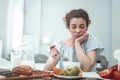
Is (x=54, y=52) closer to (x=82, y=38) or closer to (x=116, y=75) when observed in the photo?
(x=82, y=38)

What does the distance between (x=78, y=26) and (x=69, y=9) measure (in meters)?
2.35

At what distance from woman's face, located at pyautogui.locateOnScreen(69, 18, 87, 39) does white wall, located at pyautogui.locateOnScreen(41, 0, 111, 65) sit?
2.26 metres

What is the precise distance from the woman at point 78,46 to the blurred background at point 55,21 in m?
1.97

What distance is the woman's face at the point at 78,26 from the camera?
5.79ft

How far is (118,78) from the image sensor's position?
1.14 metres

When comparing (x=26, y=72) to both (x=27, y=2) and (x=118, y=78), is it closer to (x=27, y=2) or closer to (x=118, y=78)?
(x=118, y=78)

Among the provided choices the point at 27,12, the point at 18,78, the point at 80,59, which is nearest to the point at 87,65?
the point at 80,59

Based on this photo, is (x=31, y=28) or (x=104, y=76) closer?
(x=104, y=76)

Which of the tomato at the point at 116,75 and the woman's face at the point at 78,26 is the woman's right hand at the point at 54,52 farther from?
the tomato at the point at 116,75

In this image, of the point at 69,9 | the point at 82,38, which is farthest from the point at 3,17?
the point at 82,38

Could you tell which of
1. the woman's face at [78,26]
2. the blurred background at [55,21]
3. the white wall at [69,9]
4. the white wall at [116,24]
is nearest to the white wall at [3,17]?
the blurred background at [55,21]

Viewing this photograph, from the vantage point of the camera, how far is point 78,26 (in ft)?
5.80

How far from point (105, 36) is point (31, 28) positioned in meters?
1.33

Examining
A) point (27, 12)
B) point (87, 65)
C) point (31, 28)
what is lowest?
point (87, 65)
